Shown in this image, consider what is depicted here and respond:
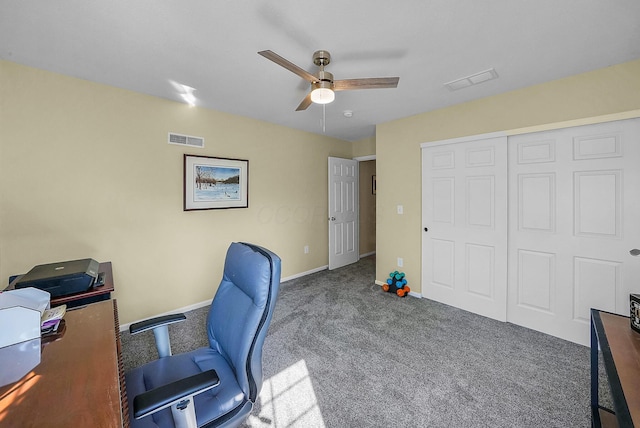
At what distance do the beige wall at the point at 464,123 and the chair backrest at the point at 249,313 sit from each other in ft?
8.64

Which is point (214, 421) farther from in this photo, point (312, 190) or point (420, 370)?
point (312, 190)

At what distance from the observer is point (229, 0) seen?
4.64 ft

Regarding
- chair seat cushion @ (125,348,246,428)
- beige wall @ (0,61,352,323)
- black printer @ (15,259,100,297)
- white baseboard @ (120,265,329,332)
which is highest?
beige wall @ (0,61,352,323)

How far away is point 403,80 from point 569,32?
3.60ft

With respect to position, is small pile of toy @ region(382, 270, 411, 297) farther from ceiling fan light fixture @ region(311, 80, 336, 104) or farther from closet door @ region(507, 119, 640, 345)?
ceiling fan light fixture @ region(311, 80, 336, 104)

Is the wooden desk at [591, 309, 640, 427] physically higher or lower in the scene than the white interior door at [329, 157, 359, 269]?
lower

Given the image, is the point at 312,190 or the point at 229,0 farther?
the point at 312,190

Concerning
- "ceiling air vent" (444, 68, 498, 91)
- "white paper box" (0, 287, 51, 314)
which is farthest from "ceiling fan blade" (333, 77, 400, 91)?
"white paper box" (0, 287, 51, 314)

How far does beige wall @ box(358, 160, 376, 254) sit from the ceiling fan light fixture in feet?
11.5

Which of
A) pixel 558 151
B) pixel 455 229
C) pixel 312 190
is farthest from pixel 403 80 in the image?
pixel 312 190

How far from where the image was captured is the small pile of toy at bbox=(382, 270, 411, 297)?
334 cm

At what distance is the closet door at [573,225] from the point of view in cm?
207

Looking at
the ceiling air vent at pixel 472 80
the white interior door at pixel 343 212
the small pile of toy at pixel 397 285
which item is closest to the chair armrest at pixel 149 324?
the small pile of toy at pixel 397 285

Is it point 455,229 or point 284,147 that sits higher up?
point 284,147
